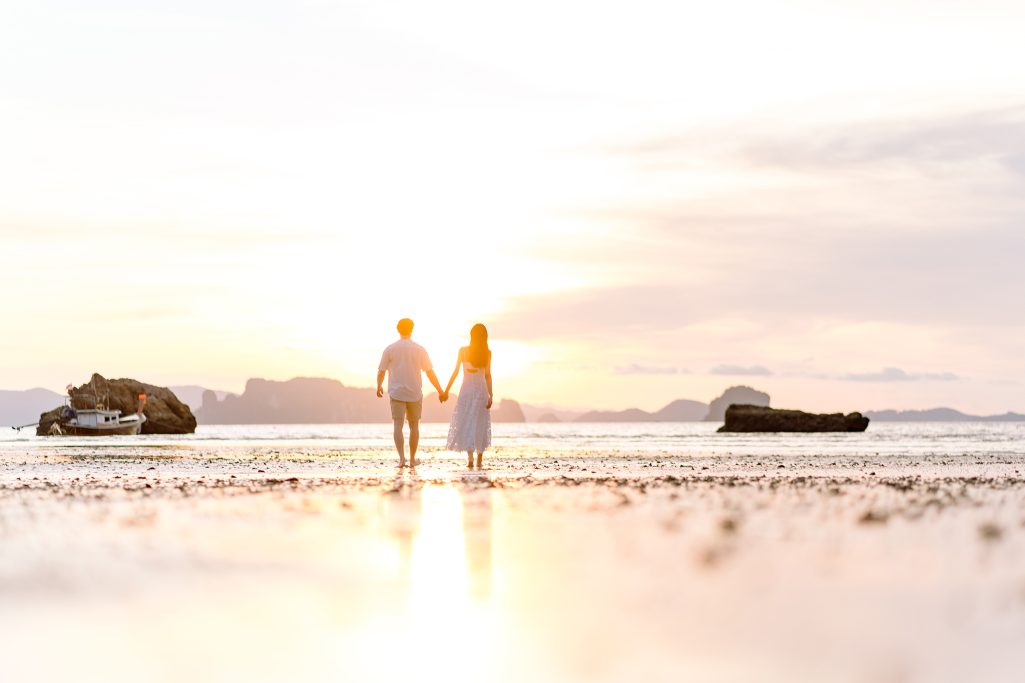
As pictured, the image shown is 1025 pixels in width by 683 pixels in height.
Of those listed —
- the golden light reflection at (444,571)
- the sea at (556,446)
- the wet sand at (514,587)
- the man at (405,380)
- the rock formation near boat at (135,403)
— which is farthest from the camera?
the rock formation near boat at (135,403)

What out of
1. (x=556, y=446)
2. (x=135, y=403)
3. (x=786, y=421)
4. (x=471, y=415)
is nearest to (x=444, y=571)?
(x=471, y=415)

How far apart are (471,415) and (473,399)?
413 mm

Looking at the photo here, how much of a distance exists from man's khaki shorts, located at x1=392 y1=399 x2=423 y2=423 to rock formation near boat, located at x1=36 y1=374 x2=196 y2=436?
70474mm

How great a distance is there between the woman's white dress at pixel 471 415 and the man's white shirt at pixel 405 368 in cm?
119

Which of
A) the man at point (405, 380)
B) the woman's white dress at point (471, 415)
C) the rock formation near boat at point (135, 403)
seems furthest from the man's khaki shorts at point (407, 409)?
Answer: the rock formation near boat at point (135, 403)

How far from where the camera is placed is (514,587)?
19.8 feet

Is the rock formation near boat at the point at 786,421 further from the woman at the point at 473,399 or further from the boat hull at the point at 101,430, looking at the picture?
the woman at the point at 473,399

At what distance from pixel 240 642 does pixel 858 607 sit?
303 centimetres

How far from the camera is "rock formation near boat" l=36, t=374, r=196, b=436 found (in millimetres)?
88500

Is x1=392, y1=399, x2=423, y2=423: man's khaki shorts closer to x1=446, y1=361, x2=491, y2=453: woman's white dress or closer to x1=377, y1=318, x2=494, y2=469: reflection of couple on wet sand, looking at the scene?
x1=377, y1=318, x2=494, y2=469: reflection of couple on wet sand

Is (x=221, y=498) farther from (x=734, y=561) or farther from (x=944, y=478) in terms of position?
(x=944, y=478)

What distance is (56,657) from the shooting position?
Answer: 4430mm

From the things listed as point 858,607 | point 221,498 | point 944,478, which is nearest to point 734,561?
point 858,607

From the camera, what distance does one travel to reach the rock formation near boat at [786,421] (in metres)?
107
